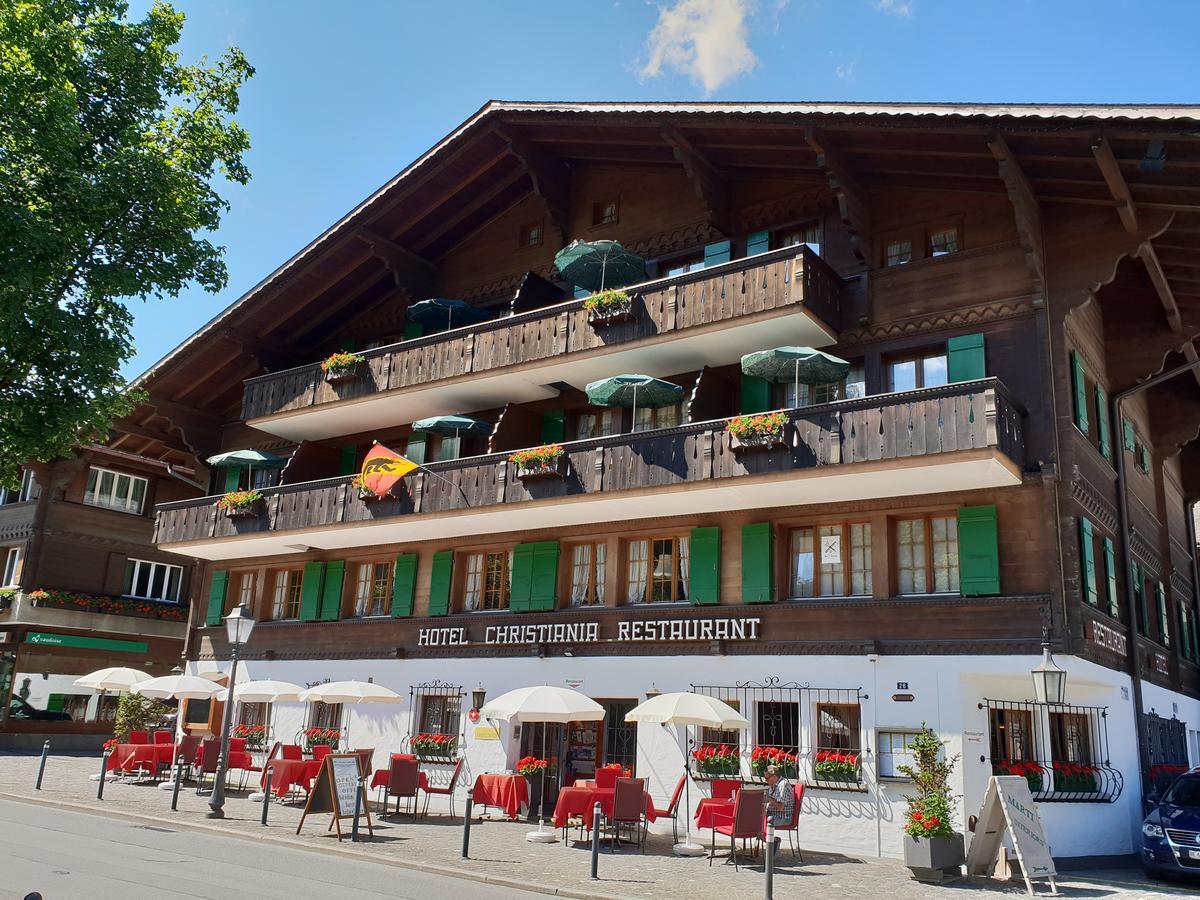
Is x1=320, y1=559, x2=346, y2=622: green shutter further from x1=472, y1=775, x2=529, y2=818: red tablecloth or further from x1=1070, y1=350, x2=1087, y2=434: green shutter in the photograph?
x1=1070, y1=350, x2=1087, y2=434: green shutter

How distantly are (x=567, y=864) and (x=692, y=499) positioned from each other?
7100 millimetres

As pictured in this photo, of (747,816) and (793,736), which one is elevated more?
(793,736)

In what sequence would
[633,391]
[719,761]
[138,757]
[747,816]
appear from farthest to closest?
[138,757]
[633,391]
[719,761]
[747,816]

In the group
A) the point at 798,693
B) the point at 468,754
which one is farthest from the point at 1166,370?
the point at 468,754

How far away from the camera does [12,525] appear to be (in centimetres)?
3369

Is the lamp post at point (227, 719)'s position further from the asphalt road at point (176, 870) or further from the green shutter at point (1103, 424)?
the green shutter at point (1103, 424)

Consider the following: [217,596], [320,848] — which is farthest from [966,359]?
[217,596]

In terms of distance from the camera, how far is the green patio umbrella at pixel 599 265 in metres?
21.6

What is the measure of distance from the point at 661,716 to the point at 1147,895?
6.84m

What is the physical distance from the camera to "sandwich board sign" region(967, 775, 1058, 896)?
13.2 m

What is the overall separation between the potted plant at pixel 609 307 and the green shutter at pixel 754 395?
8.78 ft

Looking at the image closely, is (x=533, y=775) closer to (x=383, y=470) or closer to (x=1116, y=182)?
(x=383, y=470)

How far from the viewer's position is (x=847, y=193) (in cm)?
1894

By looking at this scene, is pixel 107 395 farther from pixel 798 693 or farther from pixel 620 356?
pixel 798 693
